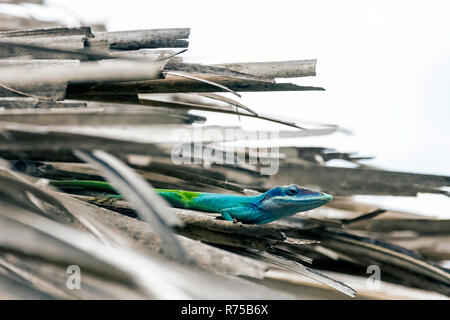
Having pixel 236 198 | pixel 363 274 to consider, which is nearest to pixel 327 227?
pixel 363 274

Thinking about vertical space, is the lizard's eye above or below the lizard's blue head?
above

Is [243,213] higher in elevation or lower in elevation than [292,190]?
lower

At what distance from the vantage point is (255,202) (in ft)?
7.04

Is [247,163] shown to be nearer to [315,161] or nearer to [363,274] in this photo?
[315,161]

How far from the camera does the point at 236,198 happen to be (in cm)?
213

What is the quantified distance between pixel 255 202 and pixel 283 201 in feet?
0.40

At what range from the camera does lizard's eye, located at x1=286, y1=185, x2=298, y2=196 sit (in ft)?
6.97
